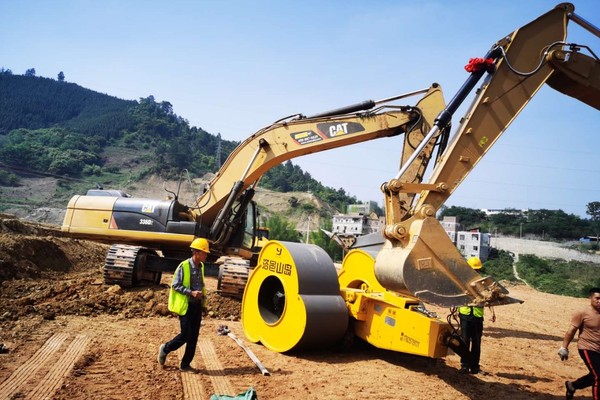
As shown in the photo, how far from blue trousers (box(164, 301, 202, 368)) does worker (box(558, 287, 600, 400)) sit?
13.2 ft

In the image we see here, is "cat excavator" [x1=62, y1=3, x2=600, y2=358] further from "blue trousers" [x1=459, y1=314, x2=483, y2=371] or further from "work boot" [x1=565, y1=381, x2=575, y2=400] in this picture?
"work boot" [x1=565, y1=381, x2=575, y2=400]

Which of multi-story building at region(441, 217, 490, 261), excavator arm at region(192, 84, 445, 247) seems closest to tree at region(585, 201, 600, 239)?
multi-story building at region(441, 217, 490, 261)

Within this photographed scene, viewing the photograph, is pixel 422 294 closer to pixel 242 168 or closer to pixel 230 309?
pixel 230 309

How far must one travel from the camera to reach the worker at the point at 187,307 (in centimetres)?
510

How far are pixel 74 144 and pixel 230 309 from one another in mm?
123504

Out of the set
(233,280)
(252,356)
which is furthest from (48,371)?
(233,280)

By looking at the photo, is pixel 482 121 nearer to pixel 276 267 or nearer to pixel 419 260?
pixel 419 260

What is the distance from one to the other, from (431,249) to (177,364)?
320cm

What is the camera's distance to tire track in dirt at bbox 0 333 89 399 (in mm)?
4007

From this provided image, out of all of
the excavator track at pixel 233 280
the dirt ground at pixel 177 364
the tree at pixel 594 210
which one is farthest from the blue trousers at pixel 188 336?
the tree at pixel 594 210

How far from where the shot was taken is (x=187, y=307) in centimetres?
519

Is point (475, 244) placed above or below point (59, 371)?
above

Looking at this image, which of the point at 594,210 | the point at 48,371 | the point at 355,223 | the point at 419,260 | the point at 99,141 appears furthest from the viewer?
the point at 99,141

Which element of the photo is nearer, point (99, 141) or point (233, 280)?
point (233, 280)
